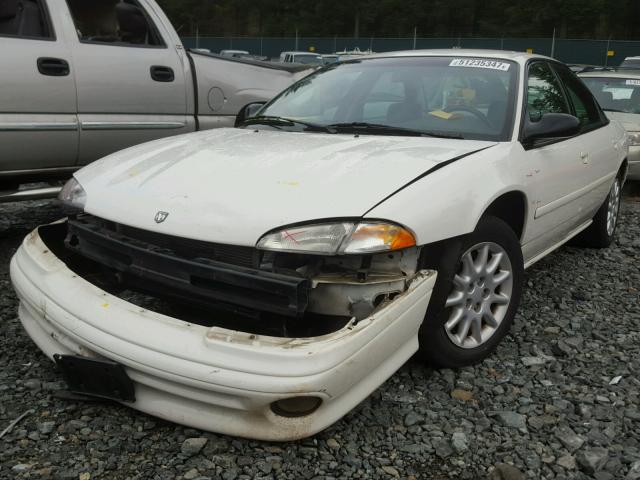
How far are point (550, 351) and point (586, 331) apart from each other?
15.2 inches

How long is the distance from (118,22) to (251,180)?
300cm

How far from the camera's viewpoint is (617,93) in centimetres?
781

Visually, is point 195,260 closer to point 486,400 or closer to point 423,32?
point 486,400

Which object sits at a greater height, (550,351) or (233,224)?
(233,224)

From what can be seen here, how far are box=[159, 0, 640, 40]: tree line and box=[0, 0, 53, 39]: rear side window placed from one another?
152 ft

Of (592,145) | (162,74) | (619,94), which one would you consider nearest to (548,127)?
(592,145)

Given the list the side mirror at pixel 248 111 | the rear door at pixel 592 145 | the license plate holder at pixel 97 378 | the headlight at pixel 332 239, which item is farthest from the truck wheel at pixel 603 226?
the license plate holder at pixel 97 378

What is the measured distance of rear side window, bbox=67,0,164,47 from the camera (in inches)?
185

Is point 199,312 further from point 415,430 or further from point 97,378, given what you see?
point 415,430

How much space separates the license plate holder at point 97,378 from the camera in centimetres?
215

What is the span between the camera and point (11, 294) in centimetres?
351

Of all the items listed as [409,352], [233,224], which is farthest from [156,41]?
[409,352]

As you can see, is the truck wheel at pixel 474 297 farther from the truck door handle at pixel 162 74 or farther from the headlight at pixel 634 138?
the headlight at pixel 634 138

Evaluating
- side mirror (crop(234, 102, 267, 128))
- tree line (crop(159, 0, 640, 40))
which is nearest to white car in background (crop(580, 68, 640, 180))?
side mirror (crop(234, 102, 267, 128))
